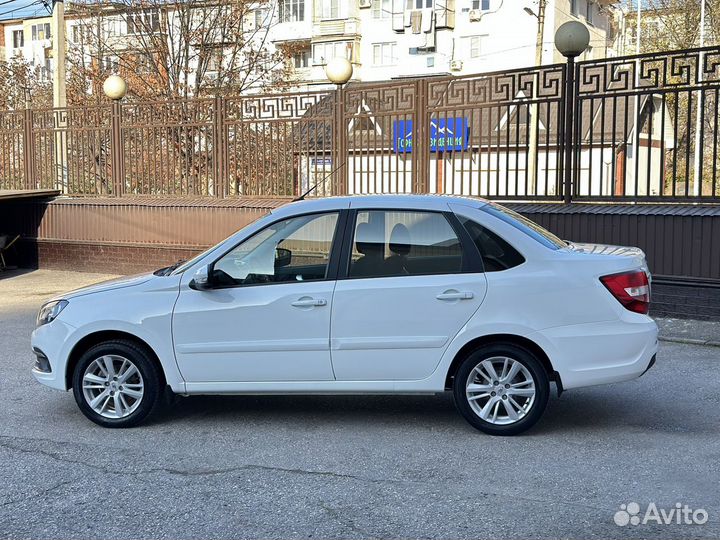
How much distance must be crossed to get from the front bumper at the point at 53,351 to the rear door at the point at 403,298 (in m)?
1.94

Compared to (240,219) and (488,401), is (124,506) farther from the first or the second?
(240,219)

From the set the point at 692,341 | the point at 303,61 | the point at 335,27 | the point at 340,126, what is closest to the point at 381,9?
the point at 335,27

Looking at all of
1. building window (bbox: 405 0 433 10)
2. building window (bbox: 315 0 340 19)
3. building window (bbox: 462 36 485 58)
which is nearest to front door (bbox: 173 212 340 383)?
building window (bbox: 462 36 485 58)

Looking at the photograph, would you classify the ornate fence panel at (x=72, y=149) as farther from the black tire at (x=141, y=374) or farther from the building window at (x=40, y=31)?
the building window at (x=40, y=31)

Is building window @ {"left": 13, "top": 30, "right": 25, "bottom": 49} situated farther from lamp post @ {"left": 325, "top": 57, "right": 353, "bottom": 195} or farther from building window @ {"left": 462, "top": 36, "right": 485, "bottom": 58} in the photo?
lamp post @ {"left": 325, "top": 57, "right": 353, "bottom": 195}

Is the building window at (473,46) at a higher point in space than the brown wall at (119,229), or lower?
higher

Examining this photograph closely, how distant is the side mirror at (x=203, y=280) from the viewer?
5996 millimetres

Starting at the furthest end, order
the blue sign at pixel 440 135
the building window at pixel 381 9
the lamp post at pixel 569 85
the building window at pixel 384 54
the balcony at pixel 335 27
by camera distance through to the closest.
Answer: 1. the building window at pixel 384 54
2. the balcony at pixel 335 27
3. the building window at pixel 381 9
4. the blue sign at pixel 440 135
5. the lamp post at pixel 569 85

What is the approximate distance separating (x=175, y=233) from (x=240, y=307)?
9520 millimetres

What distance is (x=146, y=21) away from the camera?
23312mm

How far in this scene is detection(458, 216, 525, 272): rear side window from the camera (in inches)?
231

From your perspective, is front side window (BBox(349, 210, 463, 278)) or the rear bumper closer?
the rear bumper

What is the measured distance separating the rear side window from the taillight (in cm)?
60

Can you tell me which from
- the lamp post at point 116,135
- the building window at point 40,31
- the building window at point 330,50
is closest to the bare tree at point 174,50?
the lamp post at point 116,135
